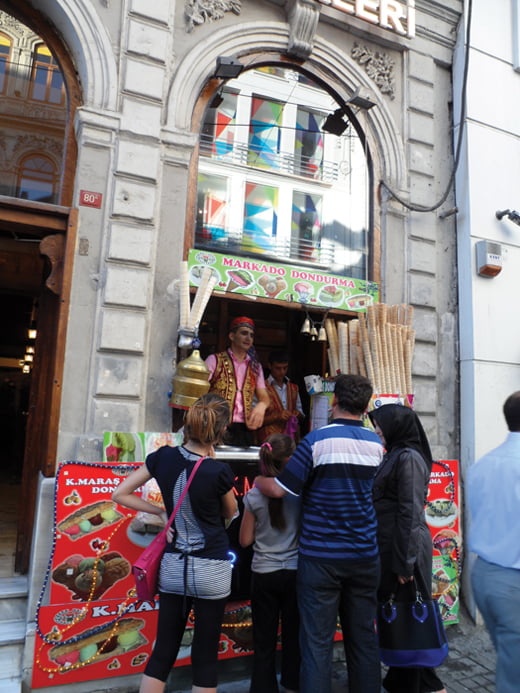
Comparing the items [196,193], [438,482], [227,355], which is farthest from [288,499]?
[196,193]

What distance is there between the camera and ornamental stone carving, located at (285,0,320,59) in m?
5.39

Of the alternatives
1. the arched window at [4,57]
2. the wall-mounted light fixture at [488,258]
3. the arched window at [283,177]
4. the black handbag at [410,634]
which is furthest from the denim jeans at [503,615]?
the arched window at [4,57]

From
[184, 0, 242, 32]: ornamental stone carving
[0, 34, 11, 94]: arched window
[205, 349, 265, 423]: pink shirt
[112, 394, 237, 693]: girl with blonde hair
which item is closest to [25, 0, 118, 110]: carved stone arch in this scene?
[0, 34, 11, 94]: arched window

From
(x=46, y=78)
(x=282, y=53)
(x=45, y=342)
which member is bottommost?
(x=45, y=342)

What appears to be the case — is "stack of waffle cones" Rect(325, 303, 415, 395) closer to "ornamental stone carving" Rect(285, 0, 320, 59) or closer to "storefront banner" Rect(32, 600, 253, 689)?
"storefront banner" Rect(32, 600, 253, 689)

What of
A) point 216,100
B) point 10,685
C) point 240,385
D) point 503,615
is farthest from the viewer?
point 216,100

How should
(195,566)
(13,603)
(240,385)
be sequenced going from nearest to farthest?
1. (195,566)
2. (13,603)
3. (240,385)

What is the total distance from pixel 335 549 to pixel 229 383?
2.40 meters

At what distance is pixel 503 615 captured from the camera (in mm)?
2268

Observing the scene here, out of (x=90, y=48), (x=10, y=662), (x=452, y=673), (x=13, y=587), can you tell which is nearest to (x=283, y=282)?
(x=90, y=48)

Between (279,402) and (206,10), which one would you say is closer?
(206,10)

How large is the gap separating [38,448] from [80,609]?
1.66 metres

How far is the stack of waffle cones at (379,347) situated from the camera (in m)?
4.93

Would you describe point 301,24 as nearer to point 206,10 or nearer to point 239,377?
point 206,10
